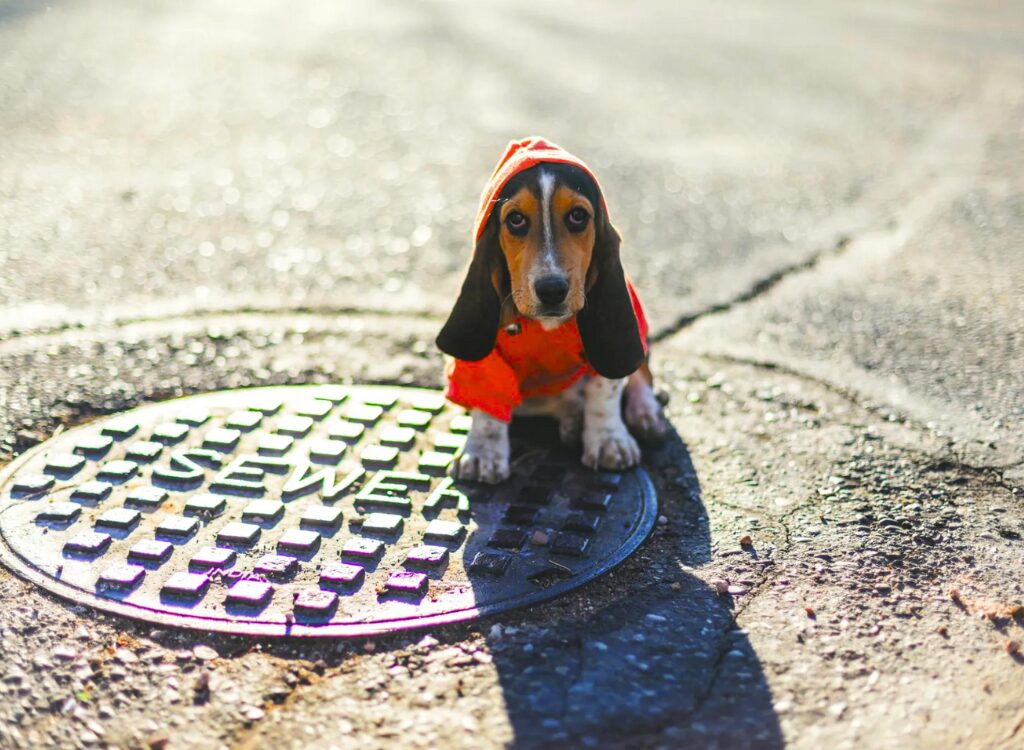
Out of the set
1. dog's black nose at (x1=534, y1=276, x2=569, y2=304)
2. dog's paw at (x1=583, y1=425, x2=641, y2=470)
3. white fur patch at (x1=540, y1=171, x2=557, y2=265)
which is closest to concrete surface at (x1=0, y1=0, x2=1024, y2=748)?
dog's paw at (x1=583, y1=425, x2=641, y2=470)

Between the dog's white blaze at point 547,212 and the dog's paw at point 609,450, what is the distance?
70 cm

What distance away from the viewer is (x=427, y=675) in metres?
2.76

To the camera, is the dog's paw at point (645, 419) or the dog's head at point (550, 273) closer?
the dog's head at point (550, 273)

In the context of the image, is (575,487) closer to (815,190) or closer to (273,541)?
(273,541)

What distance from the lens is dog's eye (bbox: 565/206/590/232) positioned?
3469mm

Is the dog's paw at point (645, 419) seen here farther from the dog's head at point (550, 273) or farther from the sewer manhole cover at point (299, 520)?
the dog's head at point (550, 273)

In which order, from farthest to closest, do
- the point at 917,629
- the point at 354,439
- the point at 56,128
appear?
1. the point at 56,128
2. the point at 354,439
3. the point at 917,629

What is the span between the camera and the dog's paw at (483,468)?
3.67 m

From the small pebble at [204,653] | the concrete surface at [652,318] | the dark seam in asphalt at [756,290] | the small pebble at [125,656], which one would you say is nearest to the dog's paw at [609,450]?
the concrete surface at [652,318]

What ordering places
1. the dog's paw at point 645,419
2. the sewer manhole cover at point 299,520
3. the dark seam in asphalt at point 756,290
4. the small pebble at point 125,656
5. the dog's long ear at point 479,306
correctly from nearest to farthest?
the small pebble at point 125,656, the sewer manhole cover at point 299,520, the dog's long ear at point 479,306, the dog's paw at point 645,419, the dark seam in asphalt at point 756,290

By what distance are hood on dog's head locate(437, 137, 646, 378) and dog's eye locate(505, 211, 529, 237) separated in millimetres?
65

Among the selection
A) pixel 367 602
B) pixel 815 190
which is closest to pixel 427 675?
pixel 367 602

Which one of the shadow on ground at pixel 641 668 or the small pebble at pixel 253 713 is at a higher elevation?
the shadow on ground at pixel 641 668

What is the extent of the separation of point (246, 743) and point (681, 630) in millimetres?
1104
